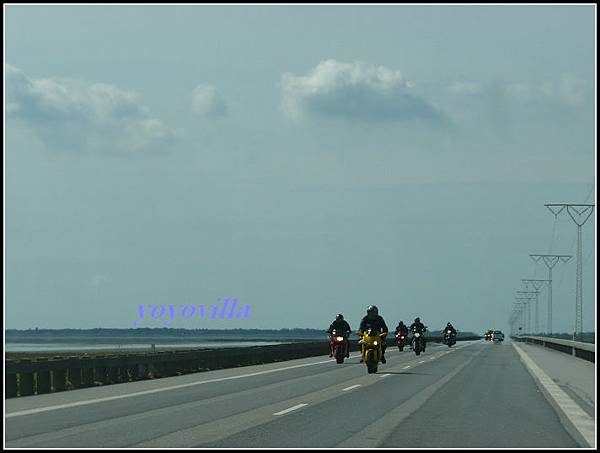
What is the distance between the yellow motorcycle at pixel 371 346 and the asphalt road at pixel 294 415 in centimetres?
218

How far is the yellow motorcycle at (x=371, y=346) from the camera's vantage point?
31203 millimetres

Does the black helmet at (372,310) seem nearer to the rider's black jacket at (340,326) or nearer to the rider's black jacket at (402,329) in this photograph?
the rider's black jacket at (340,326)

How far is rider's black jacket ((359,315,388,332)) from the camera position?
3122 centimetres

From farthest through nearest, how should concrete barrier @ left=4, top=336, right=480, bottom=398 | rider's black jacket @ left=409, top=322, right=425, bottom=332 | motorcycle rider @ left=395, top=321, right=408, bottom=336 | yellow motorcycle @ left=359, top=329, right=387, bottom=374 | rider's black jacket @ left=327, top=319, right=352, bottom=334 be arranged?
motorcycle rider @ left=395, top=321, right=408, bottom=336, rider's black jacket @ left=409, top=322, right=425, bottom=332, rider's black jacket @ left=327, top=319, right=352, bottom=334, yellow motorcycle @ left=359, top=329, right=387, bottom=374, concrete barrier @ left=4, top=336, right=480, bottom=398

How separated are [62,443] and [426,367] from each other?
25304 millimetres

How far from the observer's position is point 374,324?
31312 millimetres

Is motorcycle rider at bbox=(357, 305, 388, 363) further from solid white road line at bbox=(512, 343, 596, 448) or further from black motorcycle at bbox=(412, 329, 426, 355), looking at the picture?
black motorcycle at bbox=(412, 329, 426, 355)

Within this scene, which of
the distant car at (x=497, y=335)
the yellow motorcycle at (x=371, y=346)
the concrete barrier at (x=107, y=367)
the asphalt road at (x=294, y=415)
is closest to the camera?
the asphalt road at (x=294, y=415)

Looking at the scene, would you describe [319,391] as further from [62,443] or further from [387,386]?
[62,443]

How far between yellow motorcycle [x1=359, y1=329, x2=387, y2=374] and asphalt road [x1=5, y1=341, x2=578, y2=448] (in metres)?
2.18

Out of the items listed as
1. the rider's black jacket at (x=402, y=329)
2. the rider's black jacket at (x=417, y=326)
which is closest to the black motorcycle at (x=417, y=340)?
the rider's black jacket at (x=417, y=326)

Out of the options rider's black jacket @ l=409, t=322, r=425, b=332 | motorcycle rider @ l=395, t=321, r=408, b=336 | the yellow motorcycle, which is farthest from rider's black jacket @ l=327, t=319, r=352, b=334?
motorcycle rider @ l=395, t=321, r=408, b=336

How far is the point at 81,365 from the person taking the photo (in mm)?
25969

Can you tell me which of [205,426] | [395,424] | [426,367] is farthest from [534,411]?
[426,367]
